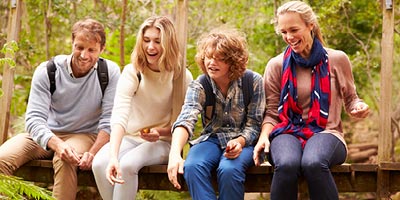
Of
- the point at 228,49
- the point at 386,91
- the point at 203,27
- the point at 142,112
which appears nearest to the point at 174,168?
the point at 142,112

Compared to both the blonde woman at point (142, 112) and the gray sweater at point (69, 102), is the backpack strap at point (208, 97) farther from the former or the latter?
the gray sweater at point (69, 102)

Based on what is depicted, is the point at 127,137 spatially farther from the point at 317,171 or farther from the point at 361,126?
the point at 361,126

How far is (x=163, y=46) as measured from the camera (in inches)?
177

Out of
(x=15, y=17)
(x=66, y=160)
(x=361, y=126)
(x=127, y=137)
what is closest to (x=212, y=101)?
(x=127, y=137)

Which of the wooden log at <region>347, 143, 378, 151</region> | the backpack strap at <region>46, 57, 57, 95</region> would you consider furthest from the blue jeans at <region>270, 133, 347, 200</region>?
the wooden log at <region>347, 143, 378, 151</region>

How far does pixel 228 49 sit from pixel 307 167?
995 mm

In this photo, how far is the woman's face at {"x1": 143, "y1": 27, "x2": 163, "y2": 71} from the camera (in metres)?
4.53

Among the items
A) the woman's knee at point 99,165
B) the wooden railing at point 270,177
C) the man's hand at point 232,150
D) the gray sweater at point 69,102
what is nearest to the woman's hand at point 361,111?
the wooden railing at point 270,177

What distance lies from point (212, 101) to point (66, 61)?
4.36ft

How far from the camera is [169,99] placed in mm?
4766

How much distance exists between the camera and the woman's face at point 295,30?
419cm

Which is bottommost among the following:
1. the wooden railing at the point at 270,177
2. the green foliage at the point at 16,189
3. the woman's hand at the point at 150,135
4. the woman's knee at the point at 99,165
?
the wooden railing at the point at 270,177

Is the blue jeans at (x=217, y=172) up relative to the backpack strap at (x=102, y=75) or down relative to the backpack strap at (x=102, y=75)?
down

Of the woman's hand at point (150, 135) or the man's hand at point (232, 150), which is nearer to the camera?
the man's hand at point (232, 150)
